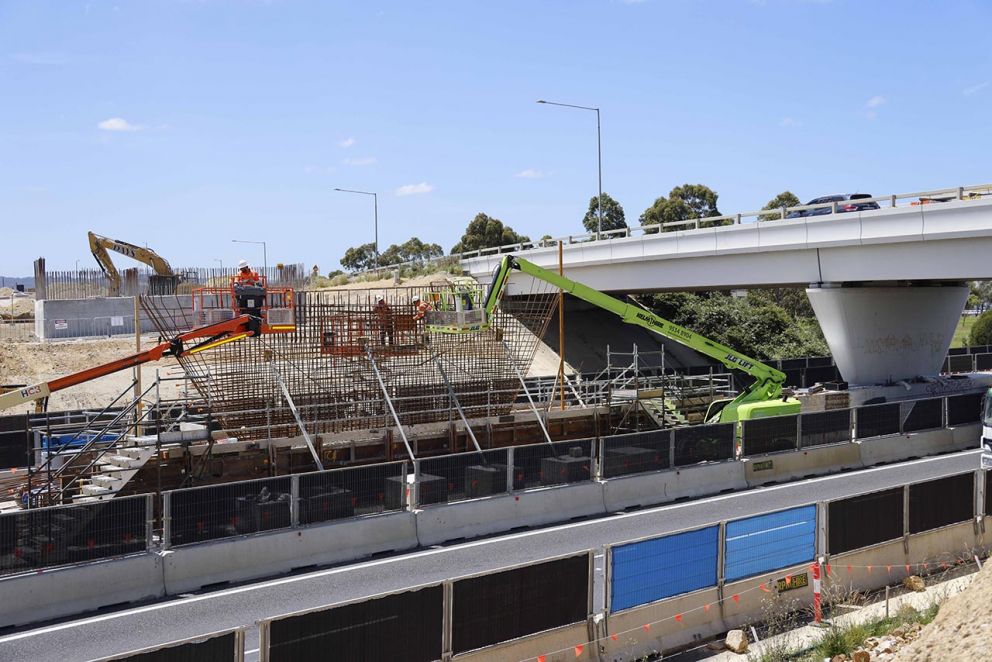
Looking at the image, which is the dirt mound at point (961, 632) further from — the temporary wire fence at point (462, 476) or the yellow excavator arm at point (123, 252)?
the yellow excavator arm at point (123, 252)

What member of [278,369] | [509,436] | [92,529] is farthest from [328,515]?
[509,436]

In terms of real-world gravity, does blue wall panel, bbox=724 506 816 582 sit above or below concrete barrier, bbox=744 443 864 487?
above

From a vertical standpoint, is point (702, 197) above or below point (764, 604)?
above

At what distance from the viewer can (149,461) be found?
65.6ft

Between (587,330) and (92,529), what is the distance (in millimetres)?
40075

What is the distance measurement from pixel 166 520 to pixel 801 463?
16653 mm

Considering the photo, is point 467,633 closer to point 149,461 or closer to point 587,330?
point 149,461

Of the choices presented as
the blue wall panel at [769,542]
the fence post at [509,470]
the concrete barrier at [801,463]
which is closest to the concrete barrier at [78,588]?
the fence post at [509,470]

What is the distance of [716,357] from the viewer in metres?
29.7

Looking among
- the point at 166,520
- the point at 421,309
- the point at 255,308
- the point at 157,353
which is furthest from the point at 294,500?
the point at 421,309

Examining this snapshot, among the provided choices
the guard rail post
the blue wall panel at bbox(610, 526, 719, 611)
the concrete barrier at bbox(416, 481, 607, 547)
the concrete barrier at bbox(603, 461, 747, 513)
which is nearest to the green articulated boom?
the guard rail post

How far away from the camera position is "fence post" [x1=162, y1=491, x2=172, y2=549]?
15.6 m

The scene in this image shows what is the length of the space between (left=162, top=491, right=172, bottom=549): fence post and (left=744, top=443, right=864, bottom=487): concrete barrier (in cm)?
1438

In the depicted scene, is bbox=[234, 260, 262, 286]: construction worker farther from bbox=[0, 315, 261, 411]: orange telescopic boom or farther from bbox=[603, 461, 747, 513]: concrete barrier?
bbox=[603, 461, 747, 513]: concrete barrier
